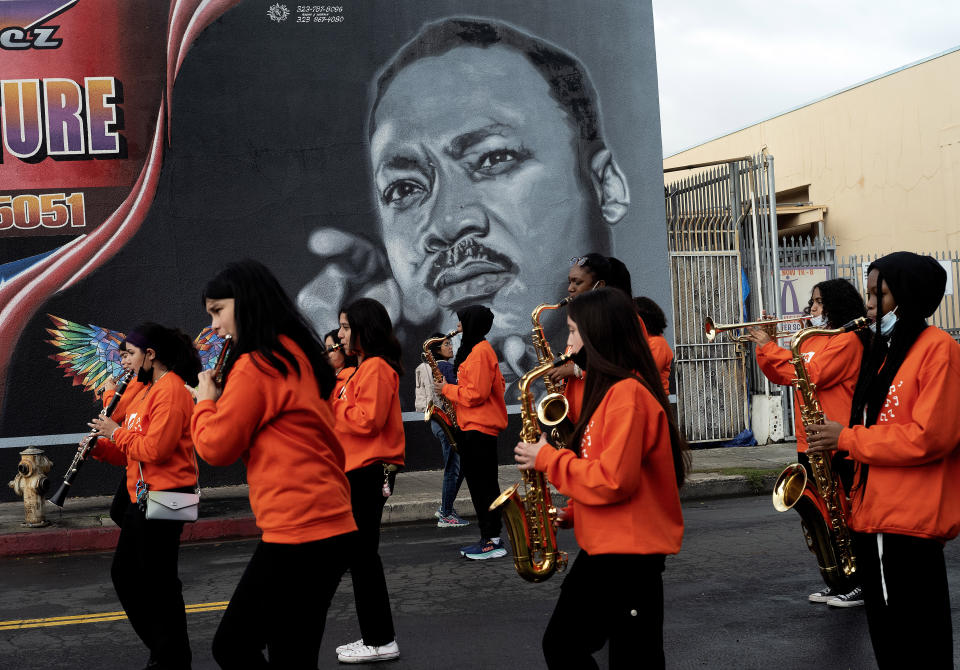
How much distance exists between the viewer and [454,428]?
9250mm

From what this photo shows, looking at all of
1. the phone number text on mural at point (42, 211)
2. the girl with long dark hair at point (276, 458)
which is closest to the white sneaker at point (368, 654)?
the girl with long dark hair at point (276, 458)

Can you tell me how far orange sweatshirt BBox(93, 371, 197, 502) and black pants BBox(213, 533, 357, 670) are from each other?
144 centimetres

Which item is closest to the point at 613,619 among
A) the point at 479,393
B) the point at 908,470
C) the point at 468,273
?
the point at 908,470

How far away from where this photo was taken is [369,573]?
528 cm

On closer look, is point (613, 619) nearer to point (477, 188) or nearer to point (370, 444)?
point (370, 444)

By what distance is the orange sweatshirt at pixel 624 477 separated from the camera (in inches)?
135

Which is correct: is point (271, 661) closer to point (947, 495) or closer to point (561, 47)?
point (947, 495)

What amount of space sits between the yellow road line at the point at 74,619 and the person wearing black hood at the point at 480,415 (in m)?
2.20

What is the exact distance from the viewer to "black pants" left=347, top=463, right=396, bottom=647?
17.4 ft

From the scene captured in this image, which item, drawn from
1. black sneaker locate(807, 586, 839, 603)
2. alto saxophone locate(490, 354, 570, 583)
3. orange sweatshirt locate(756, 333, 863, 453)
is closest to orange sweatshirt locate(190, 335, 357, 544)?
alto saxophone locate(490, 354, 570, 583)

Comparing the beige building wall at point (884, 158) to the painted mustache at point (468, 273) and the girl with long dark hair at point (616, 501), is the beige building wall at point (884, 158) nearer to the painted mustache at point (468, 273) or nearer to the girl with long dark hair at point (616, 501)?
the painted mustache at point (468, 273)

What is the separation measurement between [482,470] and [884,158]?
19462 mm

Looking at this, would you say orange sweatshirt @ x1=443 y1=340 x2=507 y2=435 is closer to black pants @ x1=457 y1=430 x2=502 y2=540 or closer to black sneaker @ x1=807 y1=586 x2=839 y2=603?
black pants @ x1=457 y1=430 x2=502 y2=540

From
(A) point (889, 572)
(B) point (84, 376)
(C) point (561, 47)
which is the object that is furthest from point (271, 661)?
(C) point (561, 47)
